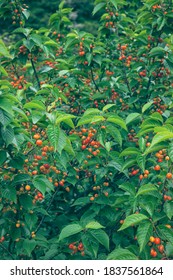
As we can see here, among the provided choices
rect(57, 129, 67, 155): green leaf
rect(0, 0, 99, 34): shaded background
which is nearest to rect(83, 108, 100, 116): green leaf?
rect(57, 129, 67, 155): green leaf

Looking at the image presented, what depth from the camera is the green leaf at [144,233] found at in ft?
8.52


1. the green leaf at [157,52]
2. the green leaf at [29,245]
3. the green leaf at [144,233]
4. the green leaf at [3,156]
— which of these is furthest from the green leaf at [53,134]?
the green leaf at [157,52]

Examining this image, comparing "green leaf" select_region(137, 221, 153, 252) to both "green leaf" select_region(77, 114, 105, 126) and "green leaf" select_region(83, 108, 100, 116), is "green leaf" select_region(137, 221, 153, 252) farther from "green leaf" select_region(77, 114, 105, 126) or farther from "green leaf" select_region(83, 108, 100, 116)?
"green leaf" select_region(83, 108, 100, 116)

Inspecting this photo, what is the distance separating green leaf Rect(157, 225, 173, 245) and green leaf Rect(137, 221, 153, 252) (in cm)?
10

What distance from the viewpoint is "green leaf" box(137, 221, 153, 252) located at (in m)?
2.60

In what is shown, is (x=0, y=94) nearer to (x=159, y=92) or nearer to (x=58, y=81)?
(x=58, y=81)

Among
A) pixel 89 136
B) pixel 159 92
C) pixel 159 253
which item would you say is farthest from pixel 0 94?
pixel 159 92

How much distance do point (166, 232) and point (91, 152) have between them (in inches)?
39.5

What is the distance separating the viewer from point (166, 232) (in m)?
2.72

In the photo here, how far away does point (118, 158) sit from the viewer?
3402 millimetres

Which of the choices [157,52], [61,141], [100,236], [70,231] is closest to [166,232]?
[100,236]

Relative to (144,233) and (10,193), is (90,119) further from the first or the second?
(144,233)

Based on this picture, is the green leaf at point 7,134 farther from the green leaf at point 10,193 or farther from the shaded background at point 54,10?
the shaded background at point 54,10

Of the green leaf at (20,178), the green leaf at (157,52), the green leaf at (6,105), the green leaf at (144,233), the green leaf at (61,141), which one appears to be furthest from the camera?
the green leaf at (157,52)
